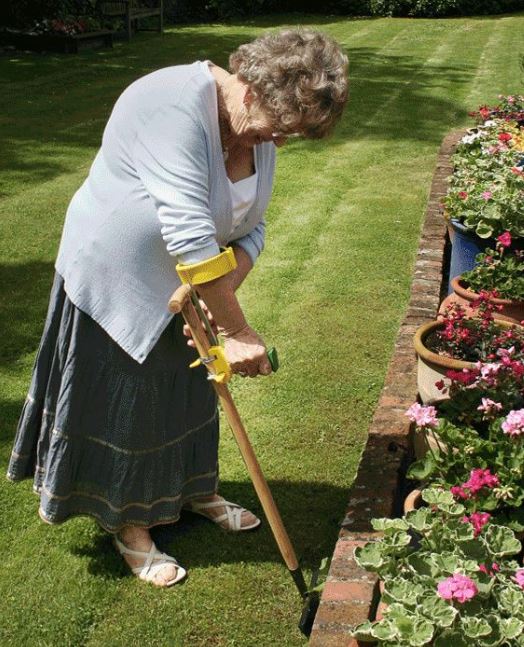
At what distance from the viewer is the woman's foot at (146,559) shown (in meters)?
3.16

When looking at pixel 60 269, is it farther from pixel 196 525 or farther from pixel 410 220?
pixel 410 220

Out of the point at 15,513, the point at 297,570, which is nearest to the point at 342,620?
the point at 297,570

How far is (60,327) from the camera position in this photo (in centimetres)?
296

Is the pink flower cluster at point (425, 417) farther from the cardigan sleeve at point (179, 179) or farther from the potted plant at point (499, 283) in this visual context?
the potted plant at point (499, 283)

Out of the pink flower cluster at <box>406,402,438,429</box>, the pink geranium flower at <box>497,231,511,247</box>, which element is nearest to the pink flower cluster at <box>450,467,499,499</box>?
the pink flower cluster at <box>406,402,438,429</box>

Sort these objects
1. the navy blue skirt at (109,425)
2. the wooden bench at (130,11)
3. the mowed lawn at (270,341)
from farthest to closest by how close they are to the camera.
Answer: the wooden bench at (130,11), the mowed lawn at (270,341), the navy blue skirt at (109,425)

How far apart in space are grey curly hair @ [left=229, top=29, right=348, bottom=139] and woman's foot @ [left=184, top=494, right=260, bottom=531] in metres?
1.55

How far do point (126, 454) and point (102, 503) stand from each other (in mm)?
232

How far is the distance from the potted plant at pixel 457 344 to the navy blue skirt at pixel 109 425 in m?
0.99

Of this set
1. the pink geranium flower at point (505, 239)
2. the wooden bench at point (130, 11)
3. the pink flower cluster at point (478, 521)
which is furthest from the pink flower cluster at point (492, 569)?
the wooden bench at point (130, 11)

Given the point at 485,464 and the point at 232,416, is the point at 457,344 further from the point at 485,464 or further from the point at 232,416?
the point at 232,416

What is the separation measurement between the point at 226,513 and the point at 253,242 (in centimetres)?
107

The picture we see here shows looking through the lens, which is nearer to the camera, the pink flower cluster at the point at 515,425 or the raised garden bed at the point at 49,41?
the pink flower cluster at the point at 515,425

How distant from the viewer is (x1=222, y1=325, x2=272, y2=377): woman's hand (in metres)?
2.62
